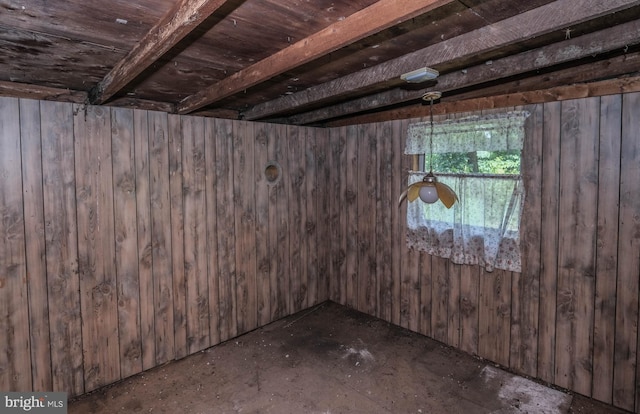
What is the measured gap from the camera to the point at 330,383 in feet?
9.16

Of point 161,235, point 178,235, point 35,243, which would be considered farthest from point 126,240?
point 35,243

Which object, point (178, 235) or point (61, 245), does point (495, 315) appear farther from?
point (61, 245)

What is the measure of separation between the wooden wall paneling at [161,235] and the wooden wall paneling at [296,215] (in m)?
1.39

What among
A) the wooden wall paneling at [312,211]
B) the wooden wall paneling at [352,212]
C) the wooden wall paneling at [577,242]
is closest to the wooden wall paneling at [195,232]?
the wooden wall paneling at [312,211]

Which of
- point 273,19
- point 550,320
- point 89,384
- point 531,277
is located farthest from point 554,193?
point 89,384

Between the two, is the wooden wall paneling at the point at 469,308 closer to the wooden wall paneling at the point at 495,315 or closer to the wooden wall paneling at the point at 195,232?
the wooden wall paneling at the point at 495,315

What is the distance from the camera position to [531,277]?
2855mm

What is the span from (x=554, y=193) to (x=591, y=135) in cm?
48

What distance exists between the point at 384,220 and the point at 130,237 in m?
2.54

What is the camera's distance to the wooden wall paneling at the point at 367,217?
12.9 ft

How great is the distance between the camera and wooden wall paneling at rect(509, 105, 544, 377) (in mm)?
2764

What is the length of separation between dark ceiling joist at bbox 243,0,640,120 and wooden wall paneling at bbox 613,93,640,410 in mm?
1290

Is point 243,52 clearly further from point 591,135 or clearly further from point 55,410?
point 55,410

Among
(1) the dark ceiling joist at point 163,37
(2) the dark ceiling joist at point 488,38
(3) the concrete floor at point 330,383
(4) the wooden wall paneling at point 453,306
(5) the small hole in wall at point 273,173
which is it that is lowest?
(3) the concrete floor at point 330,383
